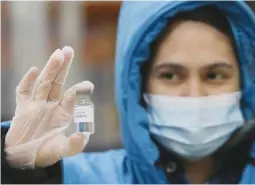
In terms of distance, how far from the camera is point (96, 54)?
33.2 inches

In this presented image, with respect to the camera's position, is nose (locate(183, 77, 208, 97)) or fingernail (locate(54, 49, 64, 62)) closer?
fingernail (locate(54, 49, 64, 62))

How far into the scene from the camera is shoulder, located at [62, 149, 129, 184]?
2.49ft

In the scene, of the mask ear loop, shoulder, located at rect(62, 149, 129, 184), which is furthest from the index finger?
the mask ear loop

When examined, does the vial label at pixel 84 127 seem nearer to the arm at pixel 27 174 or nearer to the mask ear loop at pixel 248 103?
the arm at pixel 27 174

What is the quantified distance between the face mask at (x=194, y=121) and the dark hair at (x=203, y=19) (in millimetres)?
69

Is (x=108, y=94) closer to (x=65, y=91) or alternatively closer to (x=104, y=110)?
(x=104, y=110)

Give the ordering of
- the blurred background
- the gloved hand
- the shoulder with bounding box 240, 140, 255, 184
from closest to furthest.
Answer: the gloved hand, the blurred background, the shoulder with bounding box 240, 140, 255, 184

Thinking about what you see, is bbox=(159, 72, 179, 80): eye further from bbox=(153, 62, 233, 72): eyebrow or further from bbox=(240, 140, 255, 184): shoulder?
bbox=(240, 140, 255, 184): shoulder

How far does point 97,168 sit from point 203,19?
313 mm

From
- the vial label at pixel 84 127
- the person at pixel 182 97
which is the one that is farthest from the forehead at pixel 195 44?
the vial label at pixel 84 127

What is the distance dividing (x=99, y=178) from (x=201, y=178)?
0.19 metres

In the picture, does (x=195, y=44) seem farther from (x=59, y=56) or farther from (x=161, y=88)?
(x=59, y=56)

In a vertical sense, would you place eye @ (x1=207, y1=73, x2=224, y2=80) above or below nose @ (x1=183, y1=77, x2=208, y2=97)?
above

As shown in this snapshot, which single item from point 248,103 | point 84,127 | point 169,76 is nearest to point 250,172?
point 248,103
